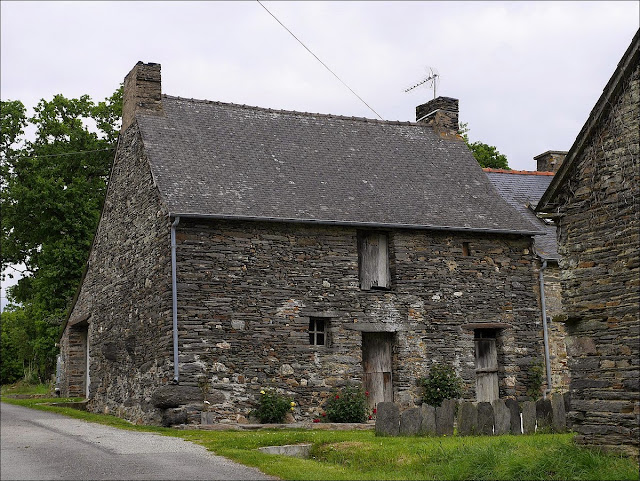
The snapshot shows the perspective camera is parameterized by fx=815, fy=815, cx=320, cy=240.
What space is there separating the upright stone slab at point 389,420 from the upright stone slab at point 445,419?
2.27 ft

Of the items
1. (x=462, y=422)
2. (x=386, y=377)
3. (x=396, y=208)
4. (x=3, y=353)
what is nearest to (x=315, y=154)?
(x=396, y=208)

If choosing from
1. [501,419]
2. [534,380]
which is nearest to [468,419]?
[501,419]

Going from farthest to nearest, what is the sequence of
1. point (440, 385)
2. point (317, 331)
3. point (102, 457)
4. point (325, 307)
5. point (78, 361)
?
point (78, 361) < point (440, 385) < point (317, 331) < point (325, 307) < point (102, 457)

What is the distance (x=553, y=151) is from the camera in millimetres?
29625

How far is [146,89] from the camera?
21484mm

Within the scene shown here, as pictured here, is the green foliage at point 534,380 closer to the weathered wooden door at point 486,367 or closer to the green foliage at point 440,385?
the weathered wooden door at point 486,367

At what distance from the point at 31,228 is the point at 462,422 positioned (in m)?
21.7

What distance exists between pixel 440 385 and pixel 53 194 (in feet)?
55.9

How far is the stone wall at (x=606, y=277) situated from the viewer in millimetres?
11211

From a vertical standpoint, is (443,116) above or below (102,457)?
above

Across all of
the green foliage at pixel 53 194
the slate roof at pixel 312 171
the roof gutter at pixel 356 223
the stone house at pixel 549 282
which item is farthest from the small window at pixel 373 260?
the green foliage at pixel 53 194

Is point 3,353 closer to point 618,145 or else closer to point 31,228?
point 31,228

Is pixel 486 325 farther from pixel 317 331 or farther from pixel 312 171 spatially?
pixel 312 171

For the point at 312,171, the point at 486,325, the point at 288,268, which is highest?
the point at 312,171
